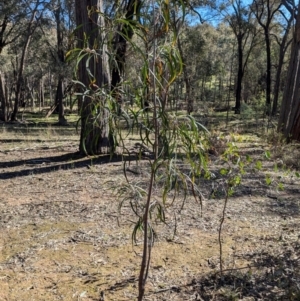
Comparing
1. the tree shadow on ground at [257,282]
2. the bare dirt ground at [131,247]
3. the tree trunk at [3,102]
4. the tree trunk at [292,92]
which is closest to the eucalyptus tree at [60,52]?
the tree trunk at [3,102]

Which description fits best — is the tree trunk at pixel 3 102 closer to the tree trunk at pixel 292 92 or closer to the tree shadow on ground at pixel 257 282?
the tree trunk at pixel 292 92

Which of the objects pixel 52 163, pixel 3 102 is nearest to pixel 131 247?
pixel 52 163

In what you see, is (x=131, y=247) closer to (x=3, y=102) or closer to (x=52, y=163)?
(x=52, y=163)

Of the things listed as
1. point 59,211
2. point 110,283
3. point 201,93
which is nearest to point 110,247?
point 110,283

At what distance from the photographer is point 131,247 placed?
299 cm

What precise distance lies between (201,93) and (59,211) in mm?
32481

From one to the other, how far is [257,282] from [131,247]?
988mm

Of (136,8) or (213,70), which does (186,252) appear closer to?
(136,8)

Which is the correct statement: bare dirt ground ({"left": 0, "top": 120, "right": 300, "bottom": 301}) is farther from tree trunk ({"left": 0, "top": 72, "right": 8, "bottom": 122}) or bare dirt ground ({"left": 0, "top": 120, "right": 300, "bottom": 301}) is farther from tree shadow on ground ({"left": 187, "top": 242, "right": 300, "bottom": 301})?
tree trunk ({"left": 0, "top": 72, "right": 8, "bottom": 122})

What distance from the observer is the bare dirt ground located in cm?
242

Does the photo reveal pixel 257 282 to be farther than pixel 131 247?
No

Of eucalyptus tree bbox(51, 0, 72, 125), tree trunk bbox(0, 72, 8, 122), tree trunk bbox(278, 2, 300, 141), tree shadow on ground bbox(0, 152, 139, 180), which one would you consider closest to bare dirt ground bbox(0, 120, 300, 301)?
tree shadow on ground bbox(0, 152, 139, 180)

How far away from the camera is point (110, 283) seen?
8.14 feet

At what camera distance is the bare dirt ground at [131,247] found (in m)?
2.42
